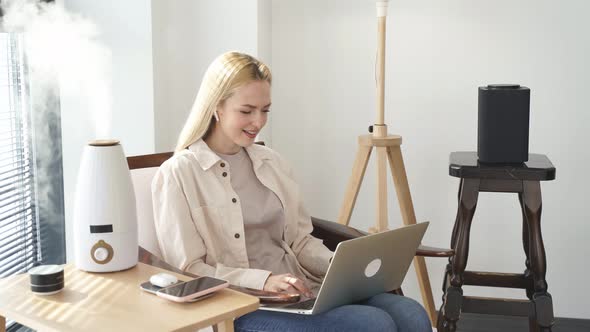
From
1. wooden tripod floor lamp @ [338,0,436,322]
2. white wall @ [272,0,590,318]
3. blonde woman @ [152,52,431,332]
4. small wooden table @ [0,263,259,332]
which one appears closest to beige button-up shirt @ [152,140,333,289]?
blonde woman @ [152,52,431,332]

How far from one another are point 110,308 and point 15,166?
1.04 meters

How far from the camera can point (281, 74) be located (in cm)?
329

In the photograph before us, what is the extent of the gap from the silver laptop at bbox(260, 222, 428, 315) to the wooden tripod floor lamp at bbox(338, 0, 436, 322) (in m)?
0.98

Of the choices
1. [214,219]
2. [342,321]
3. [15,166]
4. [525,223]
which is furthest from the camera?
[525,223]

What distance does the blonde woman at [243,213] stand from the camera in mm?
1854

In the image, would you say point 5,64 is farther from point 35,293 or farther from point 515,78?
point 515,78

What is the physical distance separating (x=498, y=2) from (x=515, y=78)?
31cm

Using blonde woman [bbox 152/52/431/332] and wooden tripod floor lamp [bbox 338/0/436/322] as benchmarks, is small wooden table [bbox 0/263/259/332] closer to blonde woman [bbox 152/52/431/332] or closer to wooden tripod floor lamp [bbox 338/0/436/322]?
blonde woman [bbox 152/52/431/332]

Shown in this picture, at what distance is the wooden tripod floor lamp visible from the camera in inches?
112

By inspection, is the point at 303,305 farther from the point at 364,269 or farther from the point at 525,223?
the point at 525,223

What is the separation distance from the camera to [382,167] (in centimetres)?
293

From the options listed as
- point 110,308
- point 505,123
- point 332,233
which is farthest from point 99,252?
point 505,123

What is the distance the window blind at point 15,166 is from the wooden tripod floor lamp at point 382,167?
1.16m

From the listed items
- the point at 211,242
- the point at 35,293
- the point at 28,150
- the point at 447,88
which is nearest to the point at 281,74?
the point at 447,88
